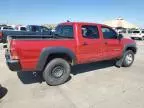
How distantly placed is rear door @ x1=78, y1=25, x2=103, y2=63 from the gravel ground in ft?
2.39

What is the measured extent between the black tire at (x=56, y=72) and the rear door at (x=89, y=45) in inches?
27.6

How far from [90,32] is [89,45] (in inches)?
21.1

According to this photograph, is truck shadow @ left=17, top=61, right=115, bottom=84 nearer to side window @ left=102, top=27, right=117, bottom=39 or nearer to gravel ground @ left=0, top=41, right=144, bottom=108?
gravel ground @ left=0, top=41, right=144, bottom=108

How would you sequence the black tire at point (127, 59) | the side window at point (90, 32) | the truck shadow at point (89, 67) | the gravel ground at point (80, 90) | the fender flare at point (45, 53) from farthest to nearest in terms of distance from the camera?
the black tire at point (127, 59) < the truck shadow at point (89, 67) < the side window at point (90, 32) < the fender flare at point (45, 53) < the gravel ground at point (80, 90)

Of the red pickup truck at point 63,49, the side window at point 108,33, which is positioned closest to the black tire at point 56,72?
the red pickup truck at point 63,49

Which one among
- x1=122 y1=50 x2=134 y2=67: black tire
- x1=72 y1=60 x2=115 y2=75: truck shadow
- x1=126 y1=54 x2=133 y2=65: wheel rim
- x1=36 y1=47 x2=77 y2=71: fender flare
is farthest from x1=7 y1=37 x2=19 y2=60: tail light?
x1=126 y1=54 x2=133 y2=65: wheel rim

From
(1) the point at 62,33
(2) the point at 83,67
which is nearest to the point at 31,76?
(1) the point at 62,33

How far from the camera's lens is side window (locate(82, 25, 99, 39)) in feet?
23.2

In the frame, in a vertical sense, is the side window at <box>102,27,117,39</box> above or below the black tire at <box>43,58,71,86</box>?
above

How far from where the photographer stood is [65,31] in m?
7.27

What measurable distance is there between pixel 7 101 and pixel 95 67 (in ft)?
15.3

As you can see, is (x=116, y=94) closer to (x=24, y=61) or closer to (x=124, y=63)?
(x=24, y=61)

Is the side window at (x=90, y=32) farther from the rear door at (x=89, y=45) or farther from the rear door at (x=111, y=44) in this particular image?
the rear door at (x=111, y=44)

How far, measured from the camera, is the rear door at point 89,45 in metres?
6.88
